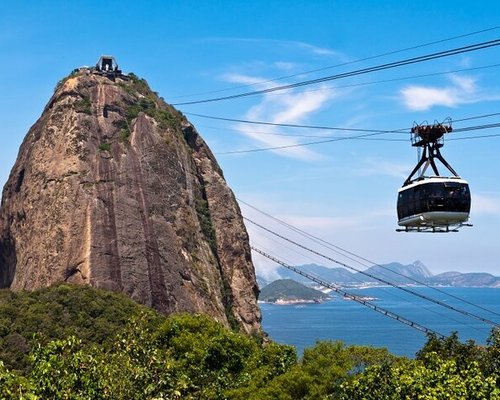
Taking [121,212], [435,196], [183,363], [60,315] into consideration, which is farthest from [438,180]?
[121,212]

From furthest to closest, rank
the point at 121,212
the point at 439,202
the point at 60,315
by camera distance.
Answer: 1. the point at 121,212
2. the point at 60,315
3. the point at 439,202

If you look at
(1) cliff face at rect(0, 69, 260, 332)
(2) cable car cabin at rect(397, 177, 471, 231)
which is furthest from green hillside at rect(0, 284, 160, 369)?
(2) cable car cabin at rect(397, 177, 471, 231)

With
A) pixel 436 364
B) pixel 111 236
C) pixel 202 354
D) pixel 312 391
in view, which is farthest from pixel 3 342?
pixel 436 364

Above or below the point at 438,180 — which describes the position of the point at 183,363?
below

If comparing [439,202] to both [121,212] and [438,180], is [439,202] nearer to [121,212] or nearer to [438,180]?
[438,180]

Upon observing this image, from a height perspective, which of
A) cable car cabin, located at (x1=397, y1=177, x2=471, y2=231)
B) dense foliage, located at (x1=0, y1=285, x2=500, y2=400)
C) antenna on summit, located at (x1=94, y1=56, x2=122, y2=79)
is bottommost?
dense foliage, located at (x1=0, y1=285, x2=500, y2=400)

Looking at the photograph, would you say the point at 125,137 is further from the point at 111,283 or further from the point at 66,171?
the point at 111,283

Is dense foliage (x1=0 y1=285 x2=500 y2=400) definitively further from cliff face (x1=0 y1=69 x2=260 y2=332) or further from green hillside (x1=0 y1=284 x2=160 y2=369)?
cliff face (x1=0 y1=69 x2=260 y2=332)

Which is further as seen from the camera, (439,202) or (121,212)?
(121,212)
